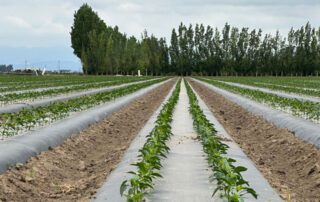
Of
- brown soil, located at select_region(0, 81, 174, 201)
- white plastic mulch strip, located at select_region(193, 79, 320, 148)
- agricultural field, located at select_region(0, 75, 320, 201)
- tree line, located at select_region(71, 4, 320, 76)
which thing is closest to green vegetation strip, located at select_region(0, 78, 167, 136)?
agricultural field, located at select_region(0, 75, 320, 201)

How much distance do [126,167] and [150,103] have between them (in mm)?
13850

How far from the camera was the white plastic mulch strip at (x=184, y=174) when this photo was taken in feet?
16.5

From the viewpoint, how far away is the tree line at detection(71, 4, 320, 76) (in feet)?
228

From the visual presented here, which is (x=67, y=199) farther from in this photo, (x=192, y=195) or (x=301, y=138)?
(x=301, y=138)

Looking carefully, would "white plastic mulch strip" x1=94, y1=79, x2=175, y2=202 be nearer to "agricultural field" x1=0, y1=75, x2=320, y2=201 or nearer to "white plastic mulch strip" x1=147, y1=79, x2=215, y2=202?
"agricultural field" x1=0, y1=75, x2=320, y2=201

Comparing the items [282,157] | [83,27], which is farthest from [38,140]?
[83,27]

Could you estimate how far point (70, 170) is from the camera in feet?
24.5

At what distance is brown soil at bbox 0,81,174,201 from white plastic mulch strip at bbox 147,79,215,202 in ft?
2.68

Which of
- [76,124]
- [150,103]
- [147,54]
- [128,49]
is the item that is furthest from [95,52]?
[76,124]

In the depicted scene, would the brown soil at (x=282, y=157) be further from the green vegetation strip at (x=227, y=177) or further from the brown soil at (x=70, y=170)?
the brown soil at (x=70, y=170)

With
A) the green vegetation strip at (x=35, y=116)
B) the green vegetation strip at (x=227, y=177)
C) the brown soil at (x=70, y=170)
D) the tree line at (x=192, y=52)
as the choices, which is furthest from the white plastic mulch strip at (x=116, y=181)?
the tree line at (x=192, y=52)

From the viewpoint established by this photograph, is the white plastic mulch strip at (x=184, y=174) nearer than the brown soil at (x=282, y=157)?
Yes

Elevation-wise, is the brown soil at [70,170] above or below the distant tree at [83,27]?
below

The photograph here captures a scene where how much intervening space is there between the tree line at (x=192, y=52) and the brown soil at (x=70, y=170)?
187 ft
